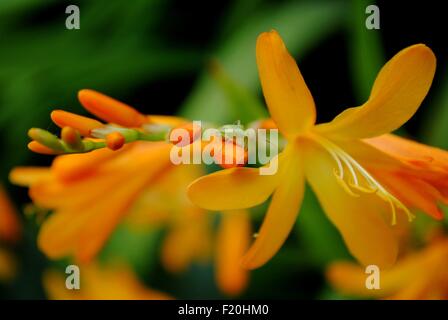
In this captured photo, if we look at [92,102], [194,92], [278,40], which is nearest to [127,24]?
[194,92]

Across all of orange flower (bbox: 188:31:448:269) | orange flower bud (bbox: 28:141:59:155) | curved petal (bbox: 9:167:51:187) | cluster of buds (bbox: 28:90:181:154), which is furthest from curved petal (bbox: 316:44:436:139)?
curved petal (bbox: 9:167:51:187)

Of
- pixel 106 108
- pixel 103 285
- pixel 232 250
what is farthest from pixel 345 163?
pixel 103 285

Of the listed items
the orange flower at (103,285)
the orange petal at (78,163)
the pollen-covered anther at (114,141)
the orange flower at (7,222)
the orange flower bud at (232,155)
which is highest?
the orange flower at (7,222)

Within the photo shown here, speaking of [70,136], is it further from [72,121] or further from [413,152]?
[413,152]

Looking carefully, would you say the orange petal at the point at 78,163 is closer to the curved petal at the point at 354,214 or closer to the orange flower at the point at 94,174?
the orange flower at the point at 94,174

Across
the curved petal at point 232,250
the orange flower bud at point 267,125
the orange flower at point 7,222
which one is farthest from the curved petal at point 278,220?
the orange flower at point 7,222

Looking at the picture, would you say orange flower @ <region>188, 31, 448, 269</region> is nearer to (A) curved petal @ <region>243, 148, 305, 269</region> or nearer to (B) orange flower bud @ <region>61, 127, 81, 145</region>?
(A) curved petal @ <region>243, 148, 305, 269</region>
